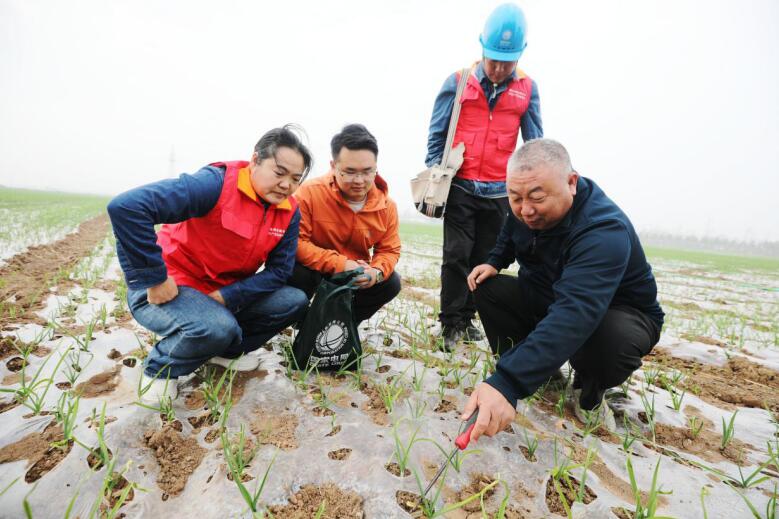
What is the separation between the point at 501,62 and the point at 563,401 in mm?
2221

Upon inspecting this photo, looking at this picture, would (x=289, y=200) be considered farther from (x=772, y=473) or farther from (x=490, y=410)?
(x=772, y=473)

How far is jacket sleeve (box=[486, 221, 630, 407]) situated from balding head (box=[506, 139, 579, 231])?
207 millimetres

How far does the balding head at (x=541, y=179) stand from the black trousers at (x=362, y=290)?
4.10 ft

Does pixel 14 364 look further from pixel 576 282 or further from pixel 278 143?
pixel 576 282

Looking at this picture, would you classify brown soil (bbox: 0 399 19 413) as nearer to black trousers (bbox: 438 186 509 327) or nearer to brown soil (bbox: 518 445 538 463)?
brown soil (bbox: 518 445 538 463)

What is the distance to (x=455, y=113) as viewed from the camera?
273 centimetres

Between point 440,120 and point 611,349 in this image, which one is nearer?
point 611,349

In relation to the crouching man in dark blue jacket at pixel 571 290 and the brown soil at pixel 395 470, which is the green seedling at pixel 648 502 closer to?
the crouching man in dark blue jacket at pixel 571 290

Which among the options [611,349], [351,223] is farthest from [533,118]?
[611,349]

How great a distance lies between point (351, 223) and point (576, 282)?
5.09 ft

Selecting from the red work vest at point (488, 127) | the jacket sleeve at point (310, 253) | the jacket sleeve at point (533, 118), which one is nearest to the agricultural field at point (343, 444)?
the jacket sleeve at point (310, 253)

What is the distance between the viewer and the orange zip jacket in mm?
2484

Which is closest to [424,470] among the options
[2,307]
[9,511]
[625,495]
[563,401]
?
[625,495]

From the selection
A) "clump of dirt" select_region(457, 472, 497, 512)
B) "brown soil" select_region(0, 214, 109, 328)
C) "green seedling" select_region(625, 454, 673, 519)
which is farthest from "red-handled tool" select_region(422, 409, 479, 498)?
"brown soil" select_region(0, 214, 109, 328)
